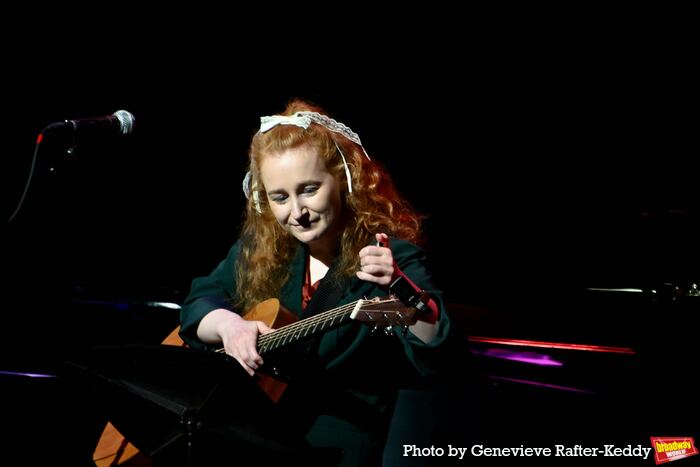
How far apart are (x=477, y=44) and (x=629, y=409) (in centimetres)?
218

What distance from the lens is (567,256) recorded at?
128 inches

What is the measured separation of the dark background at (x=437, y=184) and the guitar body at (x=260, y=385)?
0.87 meters

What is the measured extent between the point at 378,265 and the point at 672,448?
1.70 m

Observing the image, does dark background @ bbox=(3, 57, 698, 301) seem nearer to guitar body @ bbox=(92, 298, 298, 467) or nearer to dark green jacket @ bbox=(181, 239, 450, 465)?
guitar body @ bbox=(92, 298, 298, 467)

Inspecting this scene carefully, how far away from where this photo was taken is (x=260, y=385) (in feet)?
6.66

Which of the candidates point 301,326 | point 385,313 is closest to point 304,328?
point 301,326

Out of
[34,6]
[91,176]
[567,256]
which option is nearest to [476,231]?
[567,256]

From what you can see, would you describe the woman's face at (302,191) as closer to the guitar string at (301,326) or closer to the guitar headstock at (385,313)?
the guitar string at (301,326)

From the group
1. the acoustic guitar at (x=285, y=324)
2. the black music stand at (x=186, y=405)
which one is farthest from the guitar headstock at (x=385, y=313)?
the black music stand at (x=186, y=405)

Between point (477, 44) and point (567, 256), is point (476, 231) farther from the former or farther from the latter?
point (477, 44)

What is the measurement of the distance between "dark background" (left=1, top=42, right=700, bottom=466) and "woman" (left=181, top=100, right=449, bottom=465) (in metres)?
0.70

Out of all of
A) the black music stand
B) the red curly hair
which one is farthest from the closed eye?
the black music stand

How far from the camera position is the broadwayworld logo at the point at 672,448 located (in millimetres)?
2443

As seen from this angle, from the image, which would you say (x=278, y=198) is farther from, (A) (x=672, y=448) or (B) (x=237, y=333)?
(A) (x=672, y=448)
